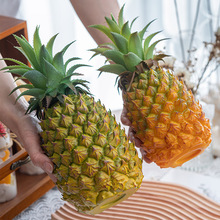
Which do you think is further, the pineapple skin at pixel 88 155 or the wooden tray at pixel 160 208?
the wooden tray at pixel 160 208

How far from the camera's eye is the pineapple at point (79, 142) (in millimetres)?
647

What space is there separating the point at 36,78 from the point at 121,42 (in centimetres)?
20

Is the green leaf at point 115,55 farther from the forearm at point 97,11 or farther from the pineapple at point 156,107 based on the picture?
the forearm at point 97,11

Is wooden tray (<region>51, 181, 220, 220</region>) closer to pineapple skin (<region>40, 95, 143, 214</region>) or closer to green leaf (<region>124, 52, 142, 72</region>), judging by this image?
pineapple skin (<region>40, 95, 143, 214</region>)

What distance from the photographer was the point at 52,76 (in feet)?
2.31

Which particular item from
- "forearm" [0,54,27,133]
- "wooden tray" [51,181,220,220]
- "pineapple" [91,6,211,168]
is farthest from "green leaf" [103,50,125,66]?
"wooden tray" [51,181,220,220]


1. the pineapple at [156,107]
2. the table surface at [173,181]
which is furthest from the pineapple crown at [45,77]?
the table surface at [173,181]

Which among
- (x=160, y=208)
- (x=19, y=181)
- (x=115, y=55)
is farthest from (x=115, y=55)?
(x=19, y=181)

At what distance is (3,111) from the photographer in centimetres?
80

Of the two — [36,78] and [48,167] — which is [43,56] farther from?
[48,167]

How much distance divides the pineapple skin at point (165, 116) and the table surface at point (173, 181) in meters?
0.40

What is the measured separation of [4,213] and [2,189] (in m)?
0.07

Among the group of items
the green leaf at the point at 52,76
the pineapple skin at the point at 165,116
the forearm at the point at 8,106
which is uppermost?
the green leaf at the point at 52,76

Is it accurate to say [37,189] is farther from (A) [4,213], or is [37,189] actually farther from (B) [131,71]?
(B) [131,71]
